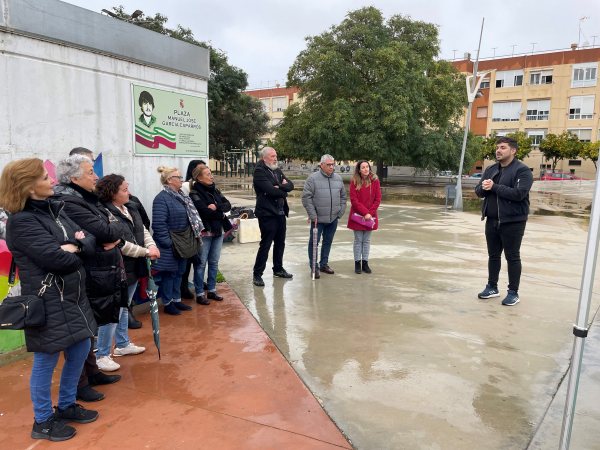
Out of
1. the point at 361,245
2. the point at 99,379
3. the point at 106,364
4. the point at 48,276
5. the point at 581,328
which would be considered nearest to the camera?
the point at 581,328

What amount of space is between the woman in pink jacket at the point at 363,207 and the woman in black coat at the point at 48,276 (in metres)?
4.17

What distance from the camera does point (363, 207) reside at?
639cm

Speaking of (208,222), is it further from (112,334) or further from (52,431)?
(52,431)

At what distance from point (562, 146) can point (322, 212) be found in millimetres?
40584

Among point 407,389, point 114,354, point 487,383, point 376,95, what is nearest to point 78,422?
point 114,354

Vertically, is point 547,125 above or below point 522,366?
above

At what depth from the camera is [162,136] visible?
4973 millimetres

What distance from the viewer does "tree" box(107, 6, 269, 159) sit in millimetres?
24498

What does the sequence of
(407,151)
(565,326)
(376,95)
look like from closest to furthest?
(565,326), (376,95), (407,151)

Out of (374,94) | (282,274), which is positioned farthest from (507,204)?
(374,94)

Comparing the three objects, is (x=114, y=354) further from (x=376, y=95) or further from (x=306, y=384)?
(x=376, y=95)

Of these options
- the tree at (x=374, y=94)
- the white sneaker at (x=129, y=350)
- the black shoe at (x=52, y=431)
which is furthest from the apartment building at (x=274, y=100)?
the black shoe at (x=52, y=431)

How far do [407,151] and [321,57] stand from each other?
21.0 ft

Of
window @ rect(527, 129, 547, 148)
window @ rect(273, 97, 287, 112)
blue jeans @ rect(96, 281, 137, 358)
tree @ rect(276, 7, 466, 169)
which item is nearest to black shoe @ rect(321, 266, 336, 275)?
blue jeans @ rect(96, 281, 137, 358)
